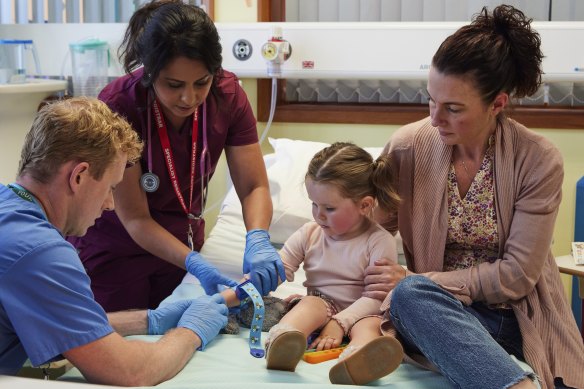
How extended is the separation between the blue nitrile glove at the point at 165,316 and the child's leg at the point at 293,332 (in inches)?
9.2

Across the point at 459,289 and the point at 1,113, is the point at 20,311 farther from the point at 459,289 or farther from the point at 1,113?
the point at 1,113

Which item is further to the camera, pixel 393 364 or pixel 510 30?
pixel 510 30

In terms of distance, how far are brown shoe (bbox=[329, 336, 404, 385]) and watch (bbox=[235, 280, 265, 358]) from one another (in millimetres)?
251

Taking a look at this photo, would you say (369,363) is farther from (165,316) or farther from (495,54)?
(495,54)

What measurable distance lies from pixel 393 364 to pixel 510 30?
2.68 ft

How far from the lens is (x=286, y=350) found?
1682mm

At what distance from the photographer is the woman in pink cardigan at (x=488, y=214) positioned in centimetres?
182

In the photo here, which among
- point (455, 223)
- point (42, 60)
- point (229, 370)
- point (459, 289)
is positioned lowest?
point (229, 370)

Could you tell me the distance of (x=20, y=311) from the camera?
1345mm

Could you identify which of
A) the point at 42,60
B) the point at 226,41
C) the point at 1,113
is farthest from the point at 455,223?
the point at 42,60

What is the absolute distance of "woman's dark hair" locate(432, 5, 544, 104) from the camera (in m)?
1.83

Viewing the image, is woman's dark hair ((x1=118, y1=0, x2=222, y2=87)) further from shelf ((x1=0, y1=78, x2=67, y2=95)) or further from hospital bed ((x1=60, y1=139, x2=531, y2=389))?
shelf ((x1=0, y1=78, x2=67, y2=95))

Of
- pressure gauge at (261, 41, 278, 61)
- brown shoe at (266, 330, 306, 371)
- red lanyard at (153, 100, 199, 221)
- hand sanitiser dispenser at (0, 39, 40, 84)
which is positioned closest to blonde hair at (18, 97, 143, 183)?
brown shoe at (266, 330, 306, 371)

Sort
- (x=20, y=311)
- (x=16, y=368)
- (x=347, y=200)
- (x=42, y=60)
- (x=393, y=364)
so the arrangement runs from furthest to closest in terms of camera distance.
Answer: (x=42, y=60) < (x=347, y=200) < (x=393, y=364) < (x=16, y=368) < (x=20, y=311)
